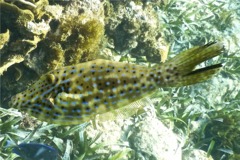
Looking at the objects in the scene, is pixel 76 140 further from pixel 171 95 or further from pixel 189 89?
pixel 189 89

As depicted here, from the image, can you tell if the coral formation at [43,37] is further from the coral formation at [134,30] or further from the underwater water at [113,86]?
the coral formation at [134,30]

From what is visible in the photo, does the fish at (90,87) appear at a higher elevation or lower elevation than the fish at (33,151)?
higher

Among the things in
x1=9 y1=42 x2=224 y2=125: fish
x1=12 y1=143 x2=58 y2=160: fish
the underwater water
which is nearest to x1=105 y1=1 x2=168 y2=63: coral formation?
the underwater water

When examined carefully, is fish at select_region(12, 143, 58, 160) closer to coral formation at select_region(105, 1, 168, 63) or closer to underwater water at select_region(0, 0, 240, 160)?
underwater water at select_region(0, 0, 240, 160)

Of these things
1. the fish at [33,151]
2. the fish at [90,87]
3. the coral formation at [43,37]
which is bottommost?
the fish at [33,151]

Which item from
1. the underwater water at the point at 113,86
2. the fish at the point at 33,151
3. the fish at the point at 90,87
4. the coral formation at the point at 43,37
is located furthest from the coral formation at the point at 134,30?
the fish at the point at 90,87

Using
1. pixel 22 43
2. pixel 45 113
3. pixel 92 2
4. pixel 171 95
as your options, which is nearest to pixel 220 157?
pixel 171 95

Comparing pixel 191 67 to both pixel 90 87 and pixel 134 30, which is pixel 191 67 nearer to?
pixel 90 87

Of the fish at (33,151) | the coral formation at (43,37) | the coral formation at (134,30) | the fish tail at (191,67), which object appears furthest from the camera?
the coral formation at (134,30)
